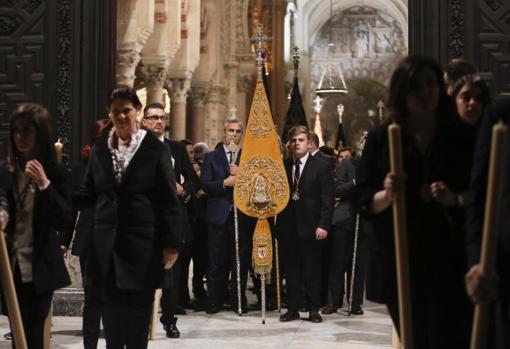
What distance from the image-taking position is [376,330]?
9.38m

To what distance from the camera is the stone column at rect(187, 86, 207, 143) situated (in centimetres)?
2181

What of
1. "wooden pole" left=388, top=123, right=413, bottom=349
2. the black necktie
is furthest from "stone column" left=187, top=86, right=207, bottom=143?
"wooden pole" left=388, top=123, right=413, bottom=349

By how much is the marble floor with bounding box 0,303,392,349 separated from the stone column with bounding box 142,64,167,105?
771cm

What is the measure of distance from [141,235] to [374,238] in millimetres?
1640

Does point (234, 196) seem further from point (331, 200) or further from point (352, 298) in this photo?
point (352, 298)

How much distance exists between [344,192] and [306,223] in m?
0.84

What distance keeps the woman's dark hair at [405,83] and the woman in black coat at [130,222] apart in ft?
5.97

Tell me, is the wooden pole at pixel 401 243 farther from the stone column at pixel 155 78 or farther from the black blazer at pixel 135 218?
the stone column at pixel 155 78

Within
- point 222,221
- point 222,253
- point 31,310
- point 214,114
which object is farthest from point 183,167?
point 214,114

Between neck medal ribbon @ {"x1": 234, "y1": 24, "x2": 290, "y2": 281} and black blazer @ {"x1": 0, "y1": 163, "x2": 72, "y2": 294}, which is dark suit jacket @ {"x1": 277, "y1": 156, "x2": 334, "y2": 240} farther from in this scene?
black blazer @ {"x1": 0, "y1": 163, "x2": 72, "y2": 294}

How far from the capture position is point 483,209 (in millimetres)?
3953

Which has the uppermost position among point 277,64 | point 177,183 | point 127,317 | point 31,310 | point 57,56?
point 277,64

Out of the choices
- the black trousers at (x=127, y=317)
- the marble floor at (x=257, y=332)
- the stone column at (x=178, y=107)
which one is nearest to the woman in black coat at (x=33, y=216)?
the black trousers at (x=127, y=317)

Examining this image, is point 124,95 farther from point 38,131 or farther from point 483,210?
point 483,210
